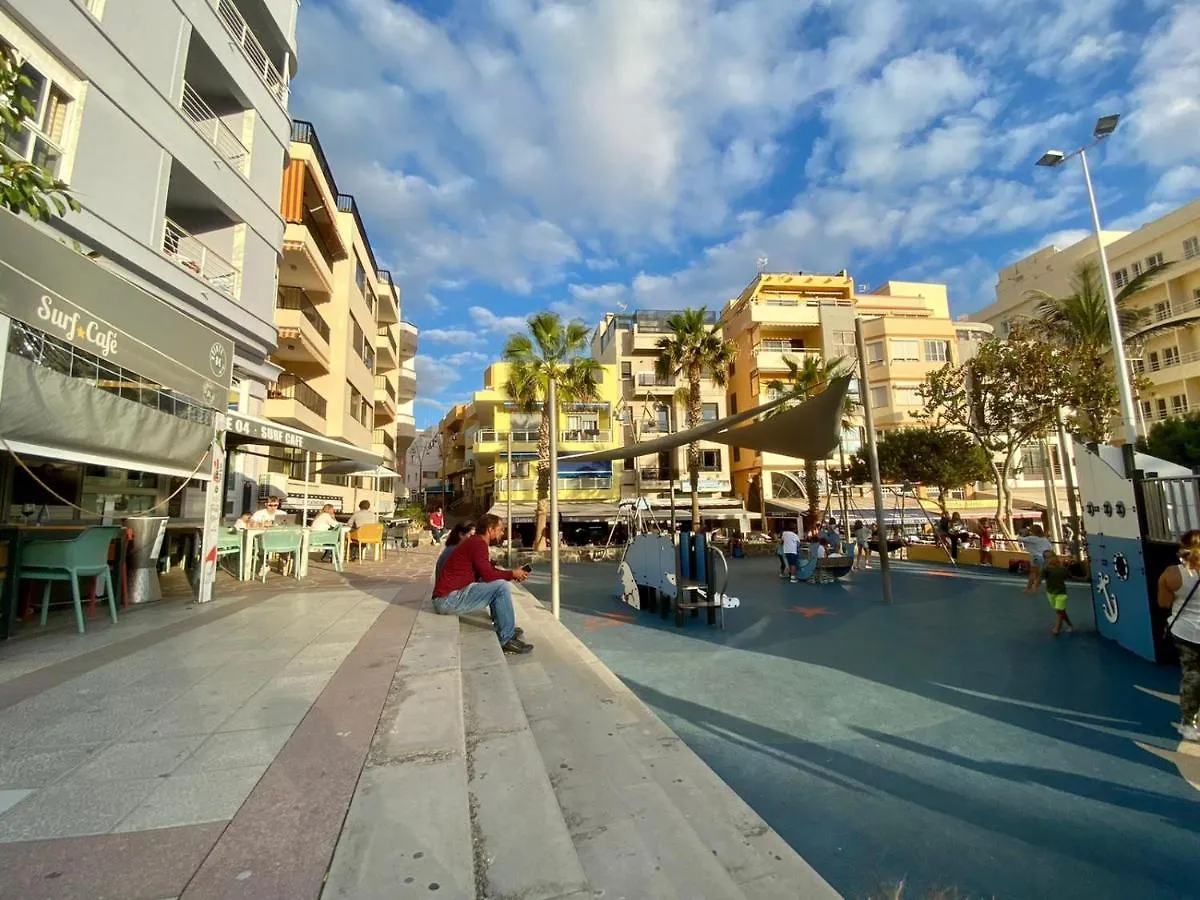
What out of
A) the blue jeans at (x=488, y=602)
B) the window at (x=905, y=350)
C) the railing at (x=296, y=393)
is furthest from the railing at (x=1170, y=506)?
the window at (x=905, y=350)

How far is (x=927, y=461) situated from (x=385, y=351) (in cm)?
3044

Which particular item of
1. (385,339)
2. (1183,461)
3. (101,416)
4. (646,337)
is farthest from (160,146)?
(646,337)

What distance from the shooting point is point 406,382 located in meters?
41.9

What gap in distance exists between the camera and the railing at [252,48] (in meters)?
11.6

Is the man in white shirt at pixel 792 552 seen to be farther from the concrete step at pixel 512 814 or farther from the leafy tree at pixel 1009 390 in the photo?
the concrete step at pixel 512 814

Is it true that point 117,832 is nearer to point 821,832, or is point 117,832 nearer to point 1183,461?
point 821,832

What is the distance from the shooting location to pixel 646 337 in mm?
42062

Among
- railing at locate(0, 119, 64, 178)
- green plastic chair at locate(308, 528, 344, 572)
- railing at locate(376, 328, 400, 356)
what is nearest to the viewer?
railing at locate(0, 119, 64, 178)

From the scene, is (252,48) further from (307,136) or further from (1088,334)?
(1088,334)

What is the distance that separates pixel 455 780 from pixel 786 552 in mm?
12721

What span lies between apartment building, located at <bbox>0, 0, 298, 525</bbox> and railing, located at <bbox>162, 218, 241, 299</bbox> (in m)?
0.03

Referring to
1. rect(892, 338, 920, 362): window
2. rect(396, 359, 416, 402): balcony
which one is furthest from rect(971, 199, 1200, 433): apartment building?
rect(396, 359, 416, 402): balcony

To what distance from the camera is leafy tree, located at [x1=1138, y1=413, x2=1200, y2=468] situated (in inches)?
699

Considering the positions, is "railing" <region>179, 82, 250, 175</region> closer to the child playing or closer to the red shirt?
the red shirt
